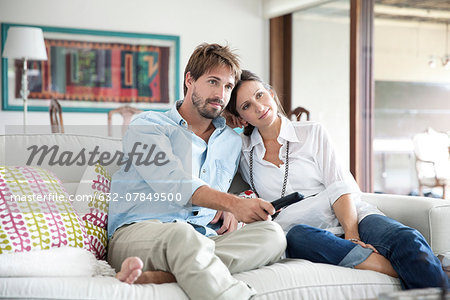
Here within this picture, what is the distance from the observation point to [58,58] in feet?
19.0

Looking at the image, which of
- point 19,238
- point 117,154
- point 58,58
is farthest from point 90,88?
point 19,238

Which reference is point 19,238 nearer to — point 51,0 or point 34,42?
point 34,42

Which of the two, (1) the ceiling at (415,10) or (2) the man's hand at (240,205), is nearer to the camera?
(2) the man's hand at (240,205)

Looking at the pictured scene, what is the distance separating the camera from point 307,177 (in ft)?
7.57

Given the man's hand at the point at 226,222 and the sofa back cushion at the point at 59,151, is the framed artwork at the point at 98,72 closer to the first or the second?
the sofa back cushion at the point at 59,151

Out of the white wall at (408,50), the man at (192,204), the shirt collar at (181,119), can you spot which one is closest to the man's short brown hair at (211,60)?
the man at (192,204)

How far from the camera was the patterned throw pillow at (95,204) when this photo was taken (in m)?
2.03

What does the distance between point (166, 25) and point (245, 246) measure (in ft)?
15.2

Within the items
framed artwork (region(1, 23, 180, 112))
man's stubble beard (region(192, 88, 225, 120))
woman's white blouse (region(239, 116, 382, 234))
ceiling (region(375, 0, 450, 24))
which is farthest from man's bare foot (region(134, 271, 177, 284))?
framed artwork (region(1, 23, 180, 112))

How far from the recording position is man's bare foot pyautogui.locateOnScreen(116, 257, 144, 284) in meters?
1.59

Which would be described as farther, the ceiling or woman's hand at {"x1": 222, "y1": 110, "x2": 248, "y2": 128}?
the ceiling

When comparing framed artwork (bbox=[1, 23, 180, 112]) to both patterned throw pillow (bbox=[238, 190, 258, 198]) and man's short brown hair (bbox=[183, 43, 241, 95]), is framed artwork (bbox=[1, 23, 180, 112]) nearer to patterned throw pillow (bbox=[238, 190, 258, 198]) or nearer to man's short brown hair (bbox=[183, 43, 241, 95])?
man's short brown hair (bbox=[183, 43, 241, 95])

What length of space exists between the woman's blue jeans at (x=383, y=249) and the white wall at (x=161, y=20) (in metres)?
3.57

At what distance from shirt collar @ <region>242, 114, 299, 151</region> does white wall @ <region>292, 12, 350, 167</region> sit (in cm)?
293
